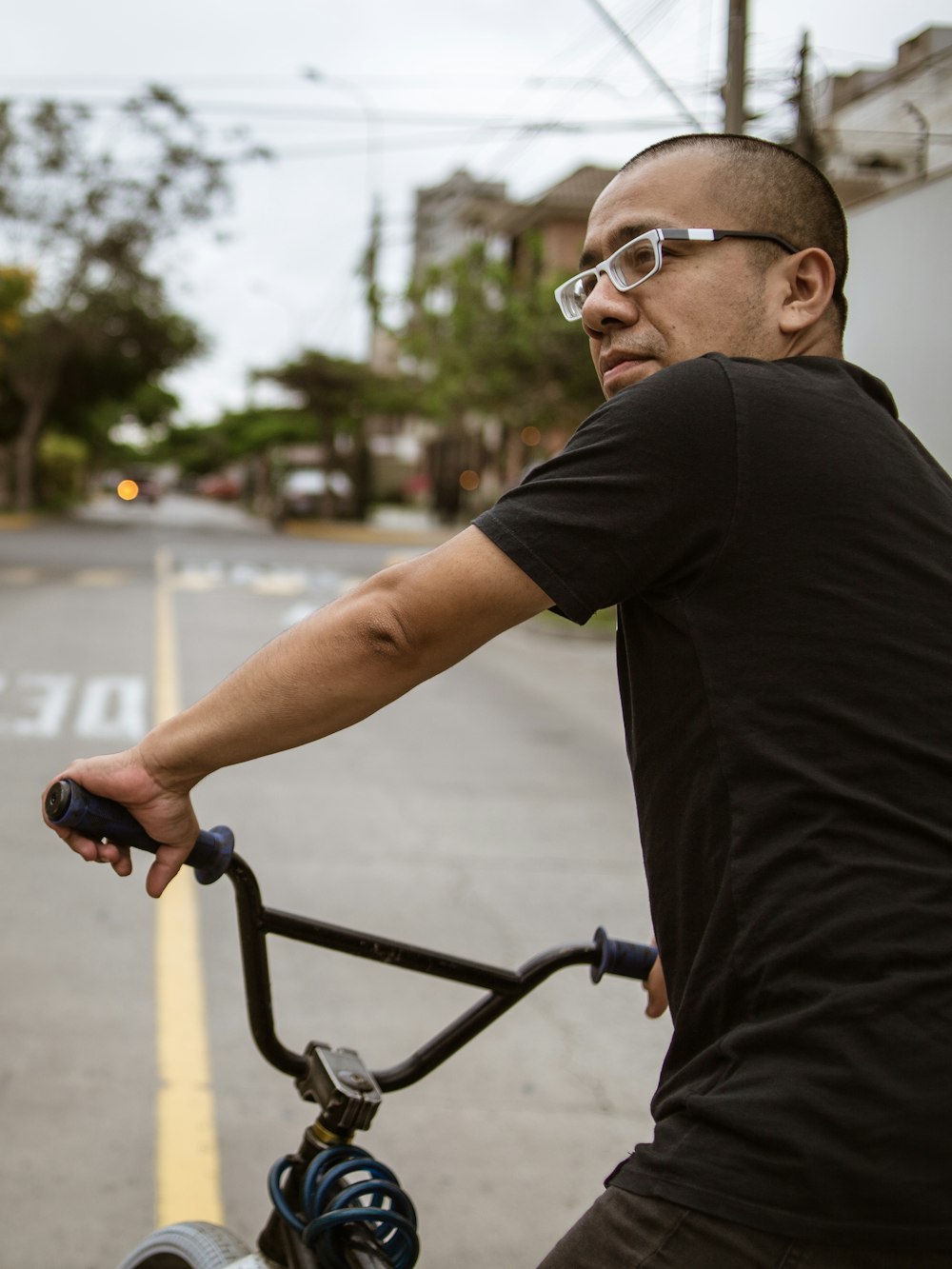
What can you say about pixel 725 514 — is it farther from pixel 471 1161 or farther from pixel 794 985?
pixel 471 1161

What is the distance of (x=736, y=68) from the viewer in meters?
9.35

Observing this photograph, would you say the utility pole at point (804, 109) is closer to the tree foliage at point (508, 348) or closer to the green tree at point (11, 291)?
the tree foliage at point (508, 348)

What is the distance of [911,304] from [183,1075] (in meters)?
3.45

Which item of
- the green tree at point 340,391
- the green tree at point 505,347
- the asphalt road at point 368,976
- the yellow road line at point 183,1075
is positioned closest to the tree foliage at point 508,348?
the green tree at point 505,347

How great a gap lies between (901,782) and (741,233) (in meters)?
0.64

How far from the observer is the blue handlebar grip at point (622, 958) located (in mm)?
1939

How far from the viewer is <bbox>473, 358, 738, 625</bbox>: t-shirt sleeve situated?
1.32 metres

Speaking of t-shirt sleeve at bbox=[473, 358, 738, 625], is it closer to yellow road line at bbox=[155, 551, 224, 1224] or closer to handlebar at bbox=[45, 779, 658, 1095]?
handlebar at bbox=[45, 779, 658, 1095]

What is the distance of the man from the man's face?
0.07m

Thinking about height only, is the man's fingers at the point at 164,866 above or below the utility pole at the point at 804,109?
below

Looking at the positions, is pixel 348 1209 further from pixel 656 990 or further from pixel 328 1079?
pixel 656 990

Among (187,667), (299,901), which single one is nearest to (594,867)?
(299,901)

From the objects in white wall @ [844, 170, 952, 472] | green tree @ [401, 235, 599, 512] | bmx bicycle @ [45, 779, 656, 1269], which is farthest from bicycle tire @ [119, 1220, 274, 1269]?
green tree @ [401, 235, 599, 512]

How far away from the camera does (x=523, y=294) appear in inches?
1048
